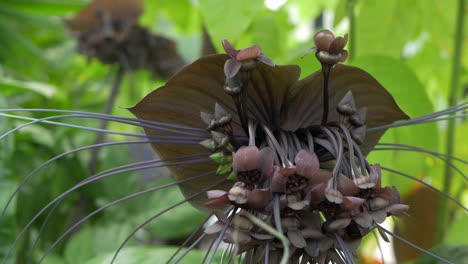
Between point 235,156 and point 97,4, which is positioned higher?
point 97,4

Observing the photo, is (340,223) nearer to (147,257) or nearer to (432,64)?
(147,257)

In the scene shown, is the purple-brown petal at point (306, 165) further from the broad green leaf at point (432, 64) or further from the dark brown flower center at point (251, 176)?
the broad green leaf at point (432, 64)

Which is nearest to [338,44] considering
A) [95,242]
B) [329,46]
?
[329,46]

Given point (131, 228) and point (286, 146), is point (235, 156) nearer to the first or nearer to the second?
point (286, 146)

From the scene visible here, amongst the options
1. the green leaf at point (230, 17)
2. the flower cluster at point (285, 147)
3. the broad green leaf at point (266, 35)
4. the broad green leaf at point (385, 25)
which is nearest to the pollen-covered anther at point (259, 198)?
the flower cluster at point (285, 147)

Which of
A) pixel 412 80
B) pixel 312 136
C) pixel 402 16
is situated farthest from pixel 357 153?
pixel 402 16

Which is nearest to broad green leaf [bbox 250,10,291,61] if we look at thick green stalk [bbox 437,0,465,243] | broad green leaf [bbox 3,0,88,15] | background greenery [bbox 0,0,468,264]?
background greenery [bbox 0,0,468,264]

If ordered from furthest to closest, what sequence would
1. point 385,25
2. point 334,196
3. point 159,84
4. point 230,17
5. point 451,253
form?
point 159,84, point 385,25, point 451,253, point 230,17, point 334,196
